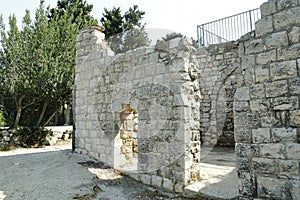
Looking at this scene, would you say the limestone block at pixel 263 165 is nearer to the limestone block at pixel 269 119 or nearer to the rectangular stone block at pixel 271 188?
the rectangular stone block at pixel 271 188

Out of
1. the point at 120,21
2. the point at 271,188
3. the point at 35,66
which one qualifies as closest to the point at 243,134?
the point at 271,188

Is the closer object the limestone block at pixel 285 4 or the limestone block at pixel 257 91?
the limestone block at pixel 285 4

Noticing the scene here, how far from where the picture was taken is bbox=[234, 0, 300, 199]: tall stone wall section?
2.41m

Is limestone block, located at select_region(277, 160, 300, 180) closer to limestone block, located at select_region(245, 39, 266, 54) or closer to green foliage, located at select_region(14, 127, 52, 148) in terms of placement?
limestone block, located at select_region(245, 39, 266, 54)

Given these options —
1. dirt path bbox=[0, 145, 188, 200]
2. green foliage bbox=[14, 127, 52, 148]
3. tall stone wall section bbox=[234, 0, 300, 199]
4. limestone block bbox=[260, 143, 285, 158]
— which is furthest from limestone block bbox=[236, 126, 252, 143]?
green foliage bbox=[14, 127, 52, 148]

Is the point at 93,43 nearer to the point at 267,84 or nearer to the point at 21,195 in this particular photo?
the point at 21,195

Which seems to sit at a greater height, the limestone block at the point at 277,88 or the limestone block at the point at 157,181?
the limestone block at the point at 277,88

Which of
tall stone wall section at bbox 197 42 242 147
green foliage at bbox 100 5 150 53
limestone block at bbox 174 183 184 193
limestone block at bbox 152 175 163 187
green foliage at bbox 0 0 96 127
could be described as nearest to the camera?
limestone block at bbox 174 183 184 193

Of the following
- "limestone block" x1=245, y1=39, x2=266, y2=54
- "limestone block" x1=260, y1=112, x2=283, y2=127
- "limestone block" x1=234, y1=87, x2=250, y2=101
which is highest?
"limestone block" x1=245, y1=39, x2=266, y2=54

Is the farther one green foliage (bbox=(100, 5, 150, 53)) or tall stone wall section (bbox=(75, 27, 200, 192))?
green foliage (bbox=(100, 5, 150, 53))

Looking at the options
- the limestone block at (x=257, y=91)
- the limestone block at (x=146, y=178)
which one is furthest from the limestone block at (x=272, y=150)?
the limestone block at (x=146, y=178)

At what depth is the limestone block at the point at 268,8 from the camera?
261 centimetres

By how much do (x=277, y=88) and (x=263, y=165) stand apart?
863mm

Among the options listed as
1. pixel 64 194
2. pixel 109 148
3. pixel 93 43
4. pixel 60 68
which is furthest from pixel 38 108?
pixel 64 194
